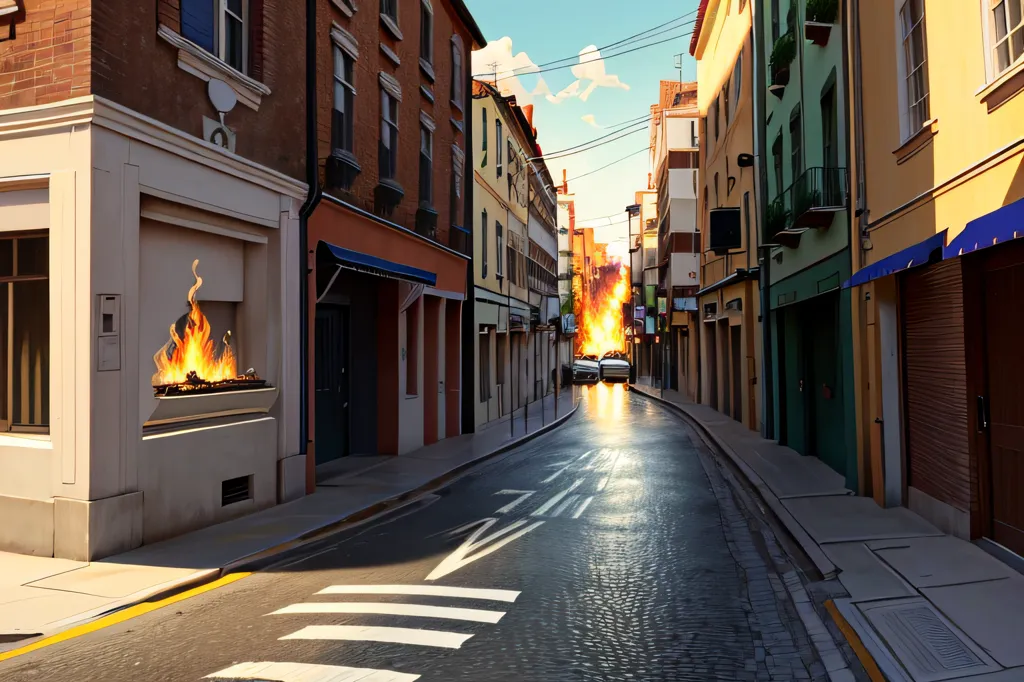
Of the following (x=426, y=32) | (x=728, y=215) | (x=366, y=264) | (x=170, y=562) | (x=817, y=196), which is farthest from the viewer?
(x=728, y=215)

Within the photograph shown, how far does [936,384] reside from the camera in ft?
29.6

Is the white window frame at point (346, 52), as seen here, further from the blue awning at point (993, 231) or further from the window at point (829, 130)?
the blue awning at point (993, 231)

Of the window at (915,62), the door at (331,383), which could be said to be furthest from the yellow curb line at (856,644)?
the door at (331,383)

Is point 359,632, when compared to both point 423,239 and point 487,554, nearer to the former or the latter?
point 487,554

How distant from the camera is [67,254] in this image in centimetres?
809

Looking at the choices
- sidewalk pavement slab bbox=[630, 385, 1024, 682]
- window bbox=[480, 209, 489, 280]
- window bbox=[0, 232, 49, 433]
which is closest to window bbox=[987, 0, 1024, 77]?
sidewalk pavement slab bbox=[630, 385, 1024, 682]

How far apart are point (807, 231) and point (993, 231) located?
29.7 ft

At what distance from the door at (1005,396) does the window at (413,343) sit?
Result: 1217cm

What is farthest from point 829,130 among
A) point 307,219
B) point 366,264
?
point 307,219

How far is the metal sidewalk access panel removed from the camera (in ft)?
16.1

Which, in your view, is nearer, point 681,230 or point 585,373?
point 681,230

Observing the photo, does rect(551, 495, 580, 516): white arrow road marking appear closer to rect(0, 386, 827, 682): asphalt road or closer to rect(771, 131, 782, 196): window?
rect(0, 386, 827, 682): asphalt road

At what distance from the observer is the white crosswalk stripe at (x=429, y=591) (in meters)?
6.76

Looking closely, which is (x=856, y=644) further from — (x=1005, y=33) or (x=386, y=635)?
(x=1005, y=33)
